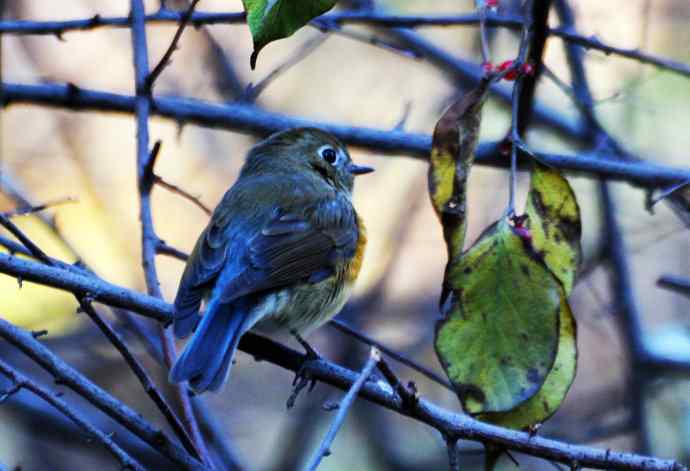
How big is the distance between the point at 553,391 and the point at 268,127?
2482 millimetres

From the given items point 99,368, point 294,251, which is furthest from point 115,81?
point 294,251

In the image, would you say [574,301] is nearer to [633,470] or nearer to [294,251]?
[294,251]

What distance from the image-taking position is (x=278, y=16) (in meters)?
2.21

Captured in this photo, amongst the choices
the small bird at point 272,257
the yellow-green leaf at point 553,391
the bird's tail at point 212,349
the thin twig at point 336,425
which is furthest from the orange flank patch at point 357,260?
the thin twig at point 336,425

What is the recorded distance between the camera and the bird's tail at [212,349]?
3006mm

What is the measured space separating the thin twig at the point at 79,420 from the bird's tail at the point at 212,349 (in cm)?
37

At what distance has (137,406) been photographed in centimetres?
543

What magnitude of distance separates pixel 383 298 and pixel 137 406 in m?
1.39

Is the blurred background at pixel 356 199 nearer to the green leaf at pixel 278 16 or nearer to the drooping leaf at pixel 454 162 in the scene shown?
the drooping leaf at pixel 454 162

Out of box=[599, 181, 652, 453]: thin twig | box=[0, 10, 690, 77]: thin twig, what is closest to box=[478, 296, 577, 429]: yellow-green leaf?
box=[0, 10, 690, 77]: thin twig

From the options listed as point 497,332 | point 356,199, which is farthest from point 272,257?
point 356,199

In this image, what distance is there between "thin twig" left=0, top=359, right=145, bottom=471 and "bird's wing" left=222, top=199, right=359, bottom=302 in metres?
0.79

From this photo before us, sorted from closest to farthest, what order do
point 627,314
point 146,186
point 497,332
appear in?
point 497,332 < point 146,186 < point 627,314

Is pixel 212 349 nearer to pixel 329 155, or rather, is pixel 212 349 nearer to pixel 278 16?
pixel 278 16
